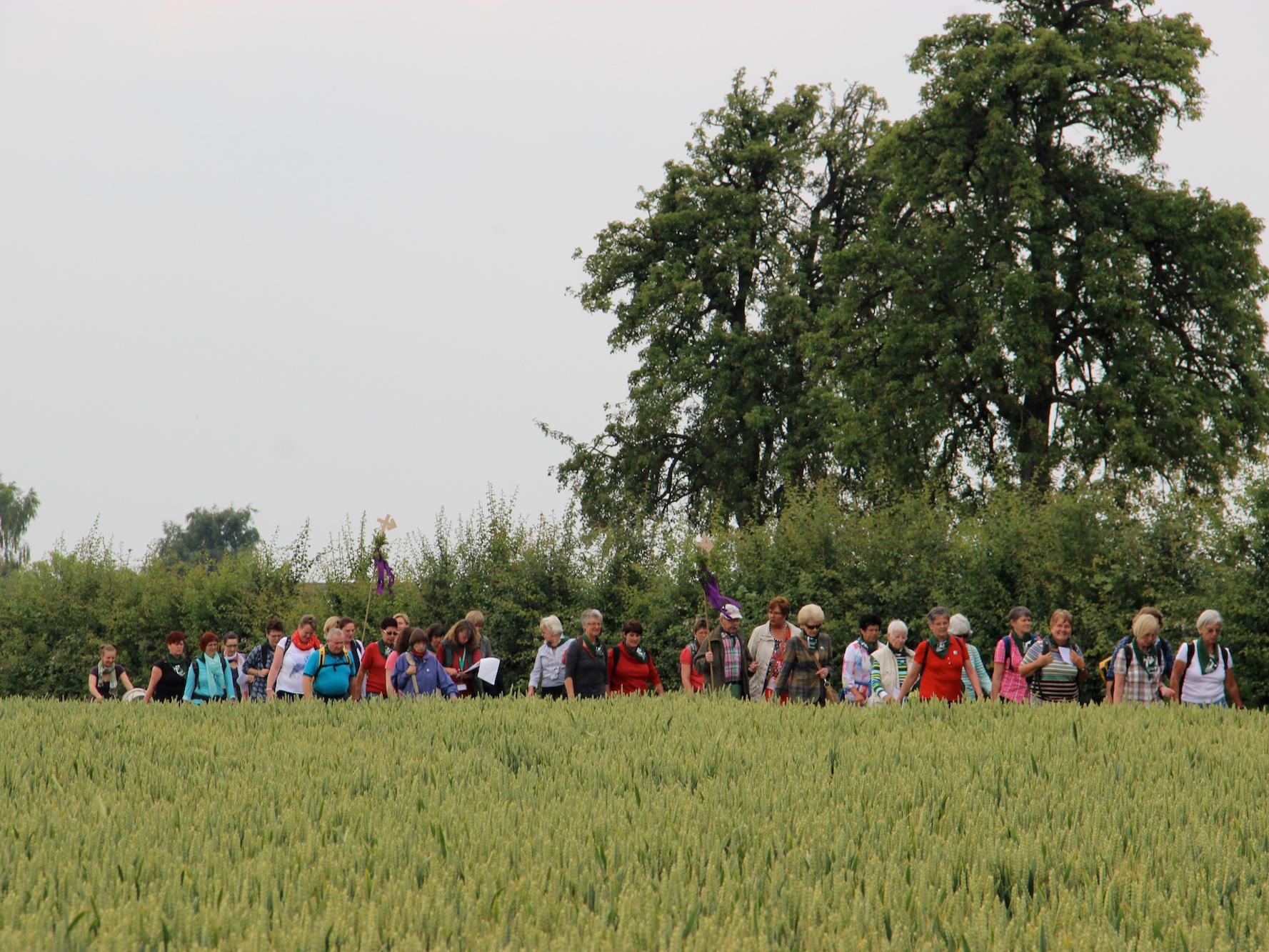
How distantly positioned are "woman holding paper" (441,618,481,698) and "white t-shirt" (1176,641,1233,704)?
723 centimetres

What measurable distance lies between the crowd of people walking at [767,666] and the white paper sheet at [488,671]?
0.06ft

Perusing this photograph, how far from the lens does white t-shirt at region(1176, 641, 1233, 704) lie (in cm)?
1177

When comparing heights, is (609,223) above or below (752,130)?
below

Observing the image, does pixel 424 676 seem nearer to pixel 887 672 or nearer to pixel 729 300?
pixel 887 672

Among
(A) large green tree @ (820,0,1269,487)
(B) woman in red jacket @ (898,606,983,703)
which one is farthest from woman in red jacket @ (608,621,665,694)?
(A) large green tree @ (820,0,1269,487)

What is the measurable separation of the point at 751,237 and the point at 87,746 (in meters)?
26.7

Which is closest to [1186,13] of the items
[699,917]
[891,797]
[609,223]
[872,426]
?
[872,426]

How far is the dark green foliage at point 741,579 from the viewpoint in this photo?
52.0 feet

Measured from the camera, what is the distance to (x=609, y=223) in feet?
118

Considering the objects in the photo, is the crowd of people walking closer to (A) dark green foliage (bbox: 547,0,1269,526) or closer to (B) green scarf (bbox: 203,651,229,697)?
(B) green scarf (bbox: 203,651,229,697)

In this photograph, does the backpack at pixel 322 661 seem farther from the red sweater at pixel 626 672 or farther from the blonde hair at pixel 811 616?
the blonde hair at pixel 811 616

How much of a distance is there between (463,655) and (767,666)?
3.54 m

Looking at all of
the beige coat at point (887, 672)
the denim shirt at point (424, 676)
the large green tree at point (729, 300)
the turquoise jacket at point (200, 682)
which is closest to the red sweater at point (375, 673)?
the denim shirt at point (424, 676)

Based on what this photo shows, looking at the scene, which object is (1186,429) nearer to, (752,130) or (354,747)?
(752,130)
